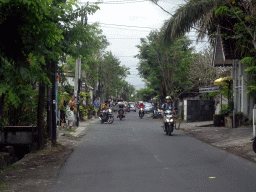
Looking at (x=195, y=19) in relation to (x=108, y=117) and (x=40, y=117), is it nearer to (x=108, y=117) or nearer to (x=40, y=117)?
(x=40, y=117)

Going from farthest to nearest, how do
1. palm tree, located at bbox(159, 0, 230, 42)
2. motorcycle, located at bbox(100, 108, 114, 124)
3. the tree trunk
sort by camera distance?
motorcycle, located at bbox(100, 108, 114, 124), palm tree, located at bbox(159, 0, 230, 42), the tree trunk

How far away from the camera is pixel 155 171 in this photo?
7957mm

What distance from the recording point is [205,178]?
719cm

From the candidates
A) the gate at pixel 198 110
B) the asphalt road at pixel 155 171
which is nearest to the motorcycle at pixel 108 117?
the gate at pixel 198 110

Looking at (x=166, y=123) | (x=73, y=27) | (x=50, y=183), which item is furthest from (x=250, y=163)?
(x=166, y=123)

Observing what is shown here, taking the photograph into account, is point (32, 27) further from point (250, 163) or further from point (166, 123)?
point (166, 123)

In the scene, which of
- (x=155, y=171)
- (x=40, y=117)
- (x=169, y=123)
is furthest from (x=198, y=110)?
(x=155, y=171)

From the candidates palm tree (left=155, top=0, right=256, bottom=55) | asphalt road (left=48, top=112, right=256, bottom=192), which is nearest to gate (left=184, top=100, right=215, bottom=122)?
palm tree (left=155, top=0, right=256, bottom=55)

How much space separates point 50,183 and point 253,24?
10.4m

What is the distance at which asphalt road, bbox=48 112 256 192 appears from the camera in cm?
650

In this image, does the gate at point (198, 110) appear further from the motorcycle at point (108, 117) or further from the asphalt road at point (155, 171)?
the asphalt road at point (155, 171)

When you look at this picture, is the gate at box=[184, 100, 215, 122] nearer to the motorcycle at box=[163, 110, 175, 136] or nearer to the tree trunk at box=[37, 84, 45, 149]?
the motorcycle at box=[163, 110, 175, 136]

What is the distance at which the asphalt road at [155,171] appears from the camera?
650cm

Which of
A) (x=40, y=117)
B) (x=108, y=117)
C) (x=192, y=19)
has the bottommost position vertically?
(x=108, y=117)
